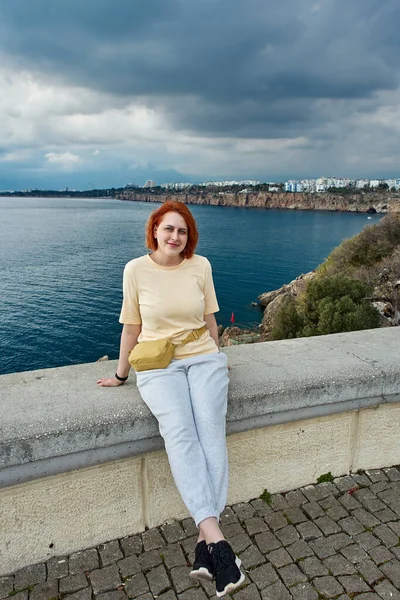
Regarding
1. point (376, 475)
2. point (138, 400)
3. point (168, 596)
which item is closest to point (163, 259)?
point (138, 400)

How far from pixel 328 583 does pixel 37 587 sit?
1.59 m

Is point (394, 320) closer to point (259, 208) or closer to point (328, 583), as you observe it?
point (328, 583)

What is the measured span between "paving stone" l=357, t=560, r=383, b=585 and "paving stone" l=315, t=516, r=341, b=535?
0.89 feet

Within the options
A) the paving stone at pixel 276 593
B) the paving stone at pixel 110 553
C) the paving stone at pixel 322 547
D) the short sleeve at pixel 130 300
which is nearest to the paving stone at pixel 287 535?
A: the paving stone at pixel 322 547

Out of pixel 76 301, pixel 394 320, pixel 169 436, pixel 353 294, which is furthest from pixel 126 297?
pixel 76 301

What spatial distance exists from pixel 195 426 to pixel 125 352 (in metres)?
0.73

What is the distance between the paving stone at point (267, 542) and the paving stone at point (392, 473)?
114 centimetres

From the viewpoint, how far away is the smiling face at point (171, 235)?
2.95m

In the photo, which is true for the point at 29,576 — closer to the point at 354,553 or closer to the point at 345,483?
the point at 354,553

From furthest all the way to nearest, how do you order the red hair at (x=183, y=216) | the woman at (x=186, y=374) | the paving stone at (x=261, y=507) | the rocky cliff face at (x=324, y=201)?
the rocky cliff face at (x=324, y=201) → the red hair at (x=183, y=216) → the paving stone at (x=261, y=507) → the woman at (x=186, y=374)

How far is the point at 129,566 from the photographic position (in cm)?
249

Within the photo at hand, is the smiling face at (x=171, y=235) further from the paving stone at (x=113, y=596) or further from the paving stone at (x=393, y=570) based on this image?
the paving stone at (x=393, y=570)

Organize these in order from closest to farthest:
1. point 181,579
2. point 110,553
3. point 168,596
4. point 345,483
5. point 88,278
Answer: point 168,596, point 181,579, point 110,553, point 345,483, point 88,278

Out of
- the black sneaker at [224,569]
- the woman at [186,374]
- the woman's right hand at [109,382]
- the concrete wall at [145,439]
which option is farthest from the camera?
the woman's right hand at [109,382]
